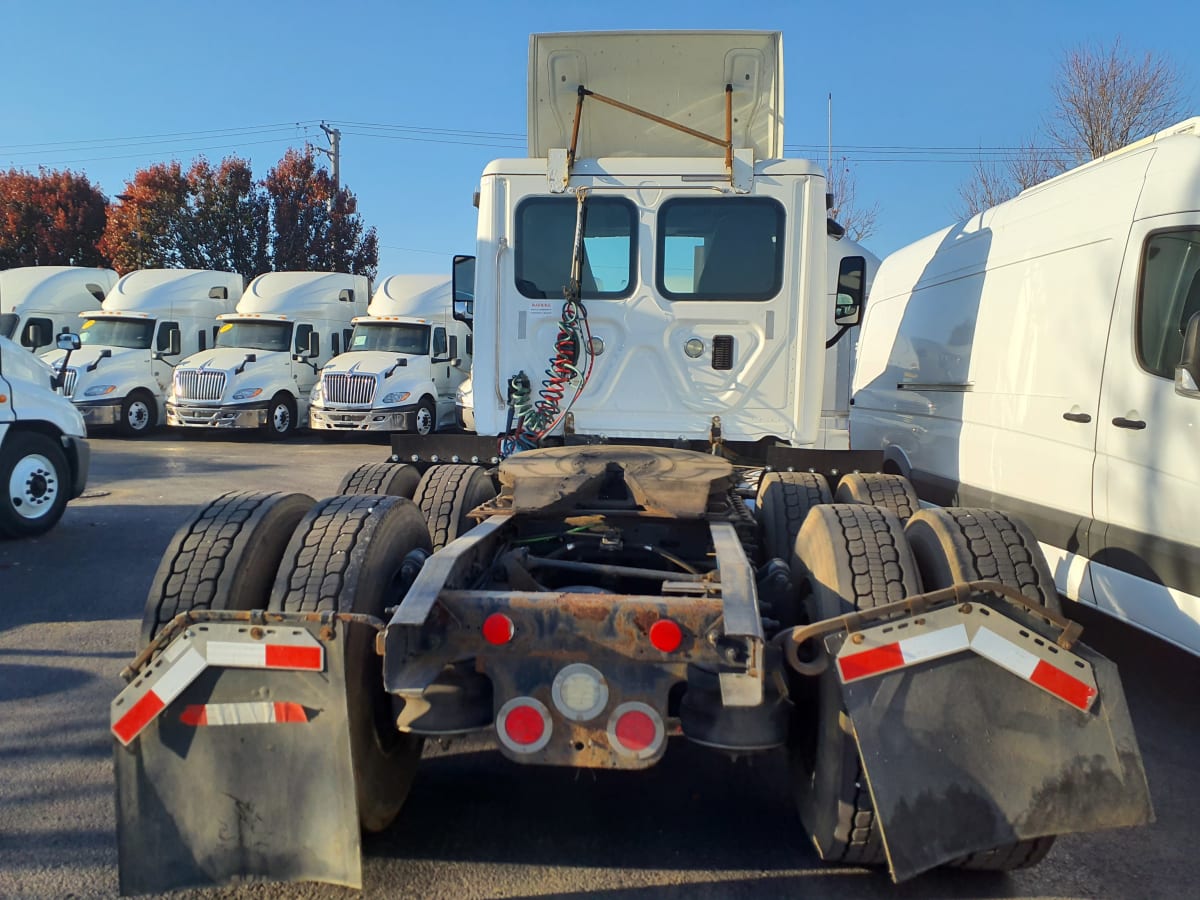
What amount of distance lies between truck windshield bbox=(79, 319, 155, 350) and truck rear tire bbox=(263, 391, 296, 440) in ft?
10.2

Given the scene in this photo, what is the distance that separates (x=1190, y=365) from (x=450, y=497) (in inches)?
146

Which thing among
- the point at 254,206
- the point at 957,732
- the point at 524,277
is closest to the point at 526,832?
the point at 957,732

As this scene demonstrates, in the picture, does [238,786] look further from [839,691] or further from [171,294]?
[171,294]

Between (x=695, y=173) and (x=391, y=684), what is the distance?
413 cm

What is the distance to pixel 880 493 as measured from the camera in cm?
514

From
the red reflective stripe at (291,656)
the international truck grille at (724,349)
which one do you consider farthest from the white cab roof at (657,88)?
the red reflective stripe at (291,656)

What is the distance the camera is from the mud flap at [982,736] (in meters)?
2.62

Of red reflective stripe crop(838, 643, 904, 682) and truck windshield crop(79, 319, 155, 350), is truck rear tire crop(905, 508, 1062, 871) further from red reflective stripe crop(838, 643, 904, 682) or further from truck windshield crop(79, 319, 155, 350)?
truck windshield crop(79, 319, 155, 350)

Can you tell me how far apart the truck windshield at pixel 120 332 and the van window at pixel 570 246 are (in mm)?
16253

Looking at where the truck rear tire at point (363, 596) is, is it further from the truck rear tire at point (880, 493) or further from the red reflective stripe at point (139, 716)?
the truck rear tire at point (880, 493)

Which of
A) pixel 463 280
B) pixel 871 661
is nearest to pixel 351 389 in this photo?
pixel 463 280

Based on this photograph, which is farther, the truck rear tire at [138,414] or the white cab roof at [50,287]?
the white cab roof at [50,287]

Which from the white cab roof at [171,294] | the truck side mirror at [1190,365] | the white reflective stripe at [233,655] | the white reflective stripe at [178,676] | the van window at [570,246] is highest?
the white cab roof at [171,294]

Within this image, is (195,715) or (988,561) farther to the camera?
(988,561)
